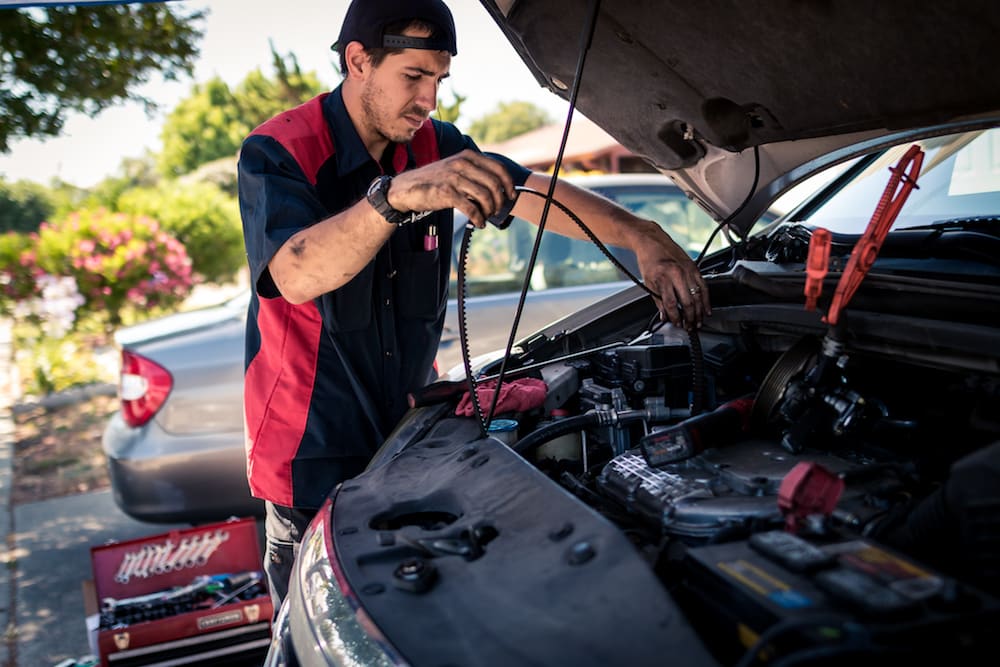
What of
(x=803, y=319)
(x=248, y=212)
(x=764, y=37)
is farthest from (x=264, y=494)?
(x=764, y=37)

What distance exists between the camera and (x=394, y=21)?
2014mm

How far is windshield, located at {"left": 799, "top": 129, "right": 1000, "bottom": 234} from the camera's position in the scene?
2.06 m

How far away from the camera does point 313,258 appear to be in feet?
5.93

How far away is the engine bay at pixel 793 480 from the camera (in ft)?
3.34

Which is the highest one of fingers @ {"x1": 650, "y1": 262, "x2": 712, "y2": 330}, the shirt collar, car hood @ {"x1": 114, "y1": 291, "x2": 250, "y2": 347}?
the shirt collar

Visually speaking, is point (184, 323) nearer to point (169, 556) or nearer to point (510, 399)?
point (169, 556)

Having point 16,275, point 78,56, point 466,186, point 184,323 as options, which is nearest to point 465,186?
point 466,186

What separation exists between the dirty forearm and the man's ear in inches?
20.6

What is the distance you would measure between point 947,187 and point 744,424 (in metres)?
0.93

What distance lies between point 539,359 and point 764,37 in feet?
3.45

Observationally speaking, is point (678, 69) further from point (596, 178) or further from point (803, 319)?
point (596, 178)

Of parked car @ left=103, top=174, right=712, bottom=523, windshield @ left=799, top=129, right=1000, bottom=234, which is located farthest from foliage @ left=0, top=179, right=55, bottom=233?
windshield @ left=799, top=129, right=1000, bottom=234

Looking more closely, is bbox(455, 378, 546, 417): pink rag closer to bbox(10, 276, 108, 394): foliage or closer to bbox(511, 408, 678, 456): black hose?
bbox(511, 408, 678, 456): black hose

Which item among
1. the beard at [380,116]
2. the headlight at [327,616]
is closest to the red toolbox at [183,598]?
the headlight at [327,616]
